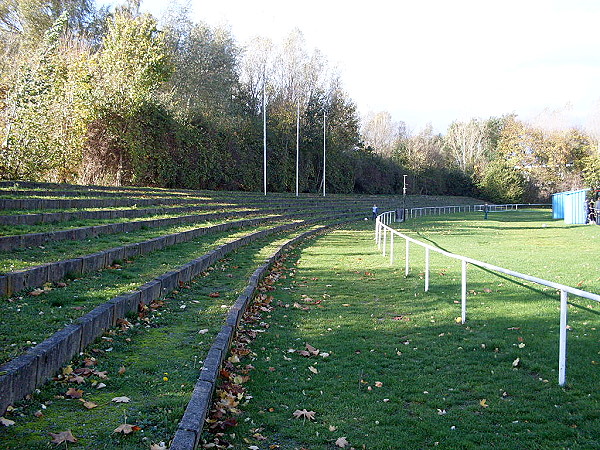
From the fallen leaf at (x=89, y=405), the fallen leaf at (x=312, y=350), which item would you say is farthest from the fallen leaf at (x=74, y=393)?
the fallen leaf at (x=312, y=350)

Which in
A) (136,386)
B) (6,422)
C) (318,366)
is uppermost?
(6,422)

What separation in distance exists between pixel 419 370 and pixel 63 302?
13.2ft

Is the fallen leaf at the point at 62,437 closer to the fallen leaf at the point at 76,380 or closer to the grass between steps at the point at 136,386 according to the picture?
the grass between steps at the point at 136,386

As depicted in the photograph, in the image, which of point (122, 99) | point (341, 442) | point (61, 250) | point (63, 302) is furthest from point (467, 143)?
point (341, 442)

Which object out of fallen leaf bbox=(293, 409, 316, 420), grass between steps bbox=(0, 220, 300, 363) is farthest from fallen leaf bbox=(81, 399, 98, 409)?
fallen leaf bbox=(293, 409, 316, 420)

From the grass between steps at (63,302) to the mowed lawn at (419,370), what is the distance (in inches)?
74.2

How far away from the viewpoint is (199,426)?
3541 mm

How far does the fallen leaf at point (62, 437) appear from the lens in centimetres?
→ 324

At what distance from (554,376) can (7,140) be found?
15.1 m

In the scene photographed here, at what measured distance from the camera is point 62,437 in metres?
3.28

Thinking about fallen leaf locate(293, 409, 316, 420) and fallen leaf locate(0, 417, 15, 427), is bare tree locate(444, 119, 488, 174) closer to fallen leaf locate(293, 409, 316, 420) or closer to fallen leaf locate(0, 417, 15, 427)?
fallen leaf locate(293, 409, 316, 420)

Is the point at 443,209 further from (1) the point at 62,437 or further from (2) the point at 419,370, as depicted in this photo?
(1) the point at 62,437

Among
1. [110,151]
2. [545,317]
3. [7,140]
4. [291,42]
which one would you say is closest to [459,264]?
[545,317]

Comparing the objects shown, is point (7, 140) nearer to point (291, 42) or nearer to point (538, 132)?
point (291, 42)
